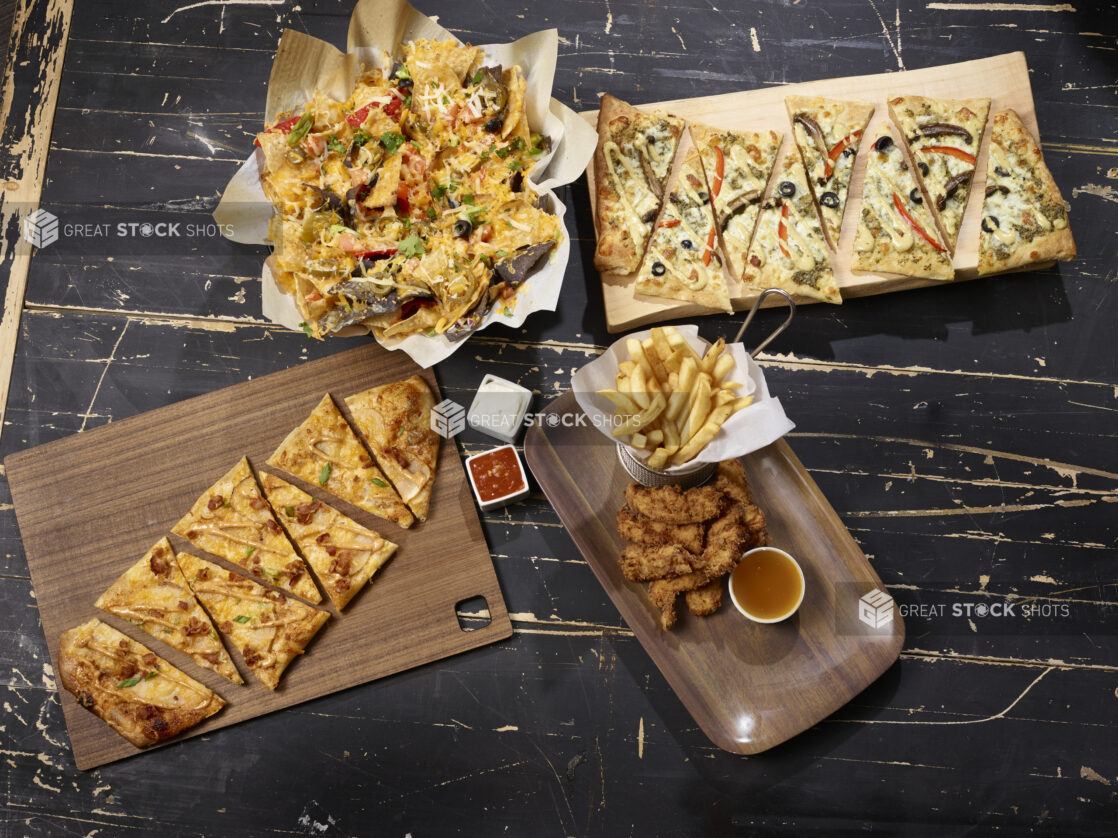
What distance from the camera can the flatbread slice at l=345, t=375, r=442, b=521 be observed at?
15.7ft

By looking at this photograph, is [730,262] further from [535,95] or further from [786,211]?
[535,95]

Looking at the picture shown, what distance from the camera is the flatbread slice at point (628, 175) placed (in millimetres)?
4875

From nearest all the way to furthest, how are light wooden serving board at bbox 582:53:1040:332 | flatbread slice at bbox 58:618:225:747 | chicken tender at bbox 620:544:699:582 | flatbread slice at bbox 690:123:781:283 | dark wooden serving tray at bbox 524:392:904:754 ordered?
chicken tender at bbox 620:544:699:582, dark wooden serving tray at bbox 524:392:904:754, flatbread slice at bbox 58:618:225:747, flatbread slice at bbox 690:123:781:283, light wooden serving board at bbox 582:53:1040:332

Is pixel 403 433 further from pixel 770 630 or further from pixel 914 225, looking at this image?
pixel 914 225

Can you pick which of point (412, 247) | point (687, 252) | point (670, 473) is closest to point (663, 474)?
point (670, 473)

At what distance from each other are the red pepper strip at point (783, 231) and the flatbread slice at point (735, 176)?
14cm

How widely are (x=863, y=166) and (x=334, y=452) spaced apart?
367 cm

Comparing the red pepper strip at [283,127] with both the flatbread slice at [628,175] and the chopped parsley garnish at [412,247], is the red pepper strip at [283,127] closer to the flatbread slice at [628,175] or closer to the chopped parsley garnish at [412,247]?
the chopped parsley garnish at [412,247]

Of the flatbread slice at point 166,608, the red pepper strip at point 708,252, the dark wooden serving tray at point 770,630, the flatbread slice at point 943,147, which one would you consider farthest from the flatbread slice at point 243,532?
the flatbread slice at point 943,147

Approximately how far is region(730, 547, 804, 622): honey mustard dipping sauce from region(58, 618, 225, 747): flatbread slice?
2953 millimetres

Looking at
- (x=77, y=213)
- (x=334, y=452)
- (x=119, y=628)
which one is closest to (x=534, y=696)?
(x=334, y=452)

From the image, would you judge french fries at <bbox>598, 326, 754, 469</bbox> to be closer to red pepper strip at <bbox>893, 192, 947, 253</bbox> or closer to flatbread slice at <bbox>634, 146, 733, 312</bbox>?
flatbread slice at <bbox>634, 146, 733, 312</bbox>

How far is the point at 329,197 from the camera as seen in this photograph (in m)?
4.54

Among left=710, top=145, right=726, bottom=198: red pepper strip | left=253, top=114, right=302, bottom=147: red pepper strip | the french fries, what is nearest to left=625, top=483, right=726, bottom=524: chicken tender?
the french fries
